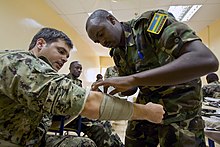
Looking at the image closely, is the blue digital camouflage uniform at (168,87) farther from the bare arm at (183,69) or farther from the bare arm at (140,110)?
the bare arm at (140,110)

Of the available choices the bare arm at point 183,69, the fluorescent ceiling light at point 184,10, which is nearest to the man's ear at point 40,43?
the bare arm at point 183,69

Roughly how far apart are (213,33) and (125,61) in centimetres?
490

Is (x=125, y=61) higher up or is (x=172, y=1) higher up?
(x=172, y=1)

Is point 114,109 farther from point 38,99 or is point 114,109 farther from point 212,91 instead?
point 212,91

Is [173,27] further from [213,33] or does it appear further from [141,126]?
[213,33]

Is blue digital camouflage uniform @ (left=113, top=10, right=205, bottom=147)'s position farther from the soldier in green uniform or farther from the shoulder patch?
the soldier in green uniform

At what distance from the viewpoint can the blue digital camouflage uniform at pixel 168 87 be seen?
0.93 metres

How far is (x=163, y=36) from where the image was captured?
0.93 meters

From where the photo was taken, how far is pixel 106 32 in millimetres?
1104

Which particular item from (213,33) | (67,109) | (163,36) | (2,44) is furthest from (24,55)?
(213,33)

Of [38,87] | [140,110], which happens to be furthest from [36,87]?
[140,110]

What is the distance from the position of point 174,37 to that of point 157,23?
0.44 ft

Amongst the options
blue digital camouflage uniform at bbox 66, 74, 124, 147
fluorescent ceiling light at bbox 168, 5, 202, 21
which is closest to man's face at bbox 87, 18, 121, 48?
blue digital camouflage uniform at bbox 66, 74, 124, 147

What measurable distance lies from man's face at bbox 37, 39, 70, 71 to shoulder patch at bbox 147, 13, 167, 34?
555mm
